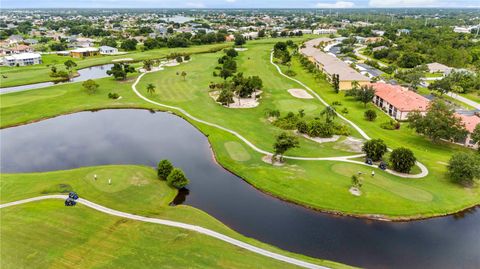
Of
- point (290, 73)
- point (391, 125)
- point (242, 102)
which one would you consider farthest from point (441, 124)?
point (290, 73)

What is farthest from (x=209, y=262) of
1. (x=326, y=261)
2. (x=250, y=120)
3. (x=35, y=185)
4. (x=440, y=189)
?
(x=250, y=120)

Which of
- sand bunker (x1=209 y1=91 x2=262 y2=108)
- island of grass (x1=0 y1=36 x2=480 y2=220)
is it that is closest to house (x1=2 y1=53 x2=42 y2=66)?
island of grass (x1=0 y1=36 x2=480 y2=220)

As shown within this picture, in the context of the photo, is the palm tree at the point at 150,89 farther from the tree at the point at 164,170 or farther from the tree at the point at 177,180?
the tree at the point at 177,180

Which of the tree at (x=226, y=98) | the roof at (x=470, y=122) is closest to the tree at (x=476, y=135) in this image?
the roof at (x=470, y=122)

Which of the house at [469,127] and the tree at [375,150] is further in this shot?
the house at [469,127]

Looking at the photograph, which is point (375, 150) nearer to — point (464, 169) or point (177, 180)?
point (464, 169)

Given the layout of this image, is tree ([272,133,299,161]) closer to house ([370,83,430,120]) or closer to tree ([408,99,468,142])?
tree ([408,99,468,142])

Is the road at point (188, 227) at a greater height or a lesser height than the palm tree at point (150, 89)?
lesser
